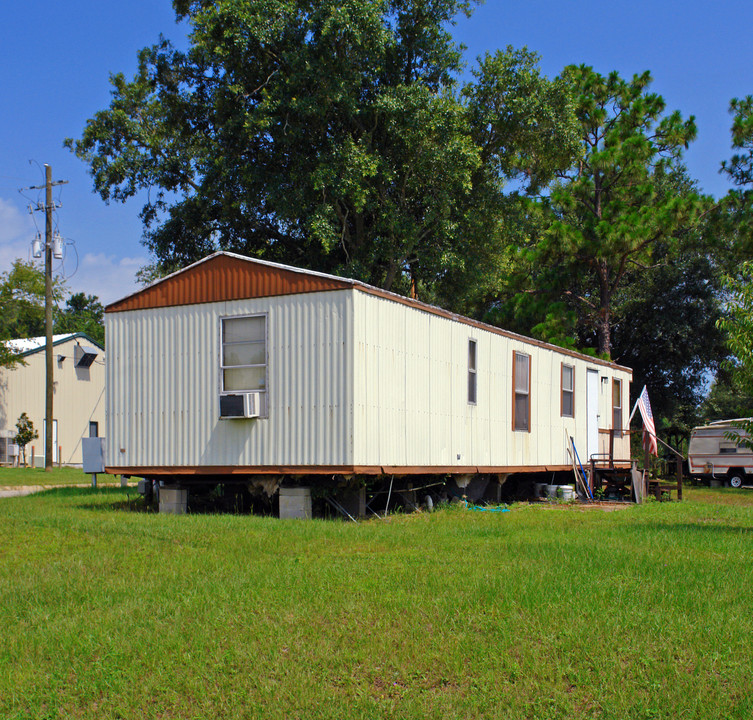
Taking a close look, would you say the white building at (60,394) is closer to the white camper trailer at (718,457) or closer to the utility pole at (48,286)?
the utility pole at (48,286)

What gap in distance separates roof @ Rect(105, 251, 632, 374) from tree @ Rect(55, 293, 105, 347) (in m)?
40.0

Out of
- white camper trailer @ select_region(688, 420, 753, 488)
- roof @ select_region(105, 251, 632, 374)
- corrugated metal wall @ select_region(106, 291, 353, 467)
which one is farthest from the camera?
white camper trailer @ select_region(688, 420, 753, 488)

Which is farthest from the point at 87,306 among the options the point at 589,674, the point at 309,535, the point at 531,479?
the point at 589,674

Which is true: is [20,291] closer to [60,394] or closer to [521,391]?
[60,394]

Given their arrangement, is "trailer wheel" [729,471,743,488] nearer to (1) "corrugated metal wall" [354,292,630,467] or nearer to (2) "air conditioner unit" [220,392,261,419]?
(1) "corrugated metal wall" [354,292,630,467]

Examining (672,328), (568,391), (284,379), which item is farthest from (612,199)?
(284,379)

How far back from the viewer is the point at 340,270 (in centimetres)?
2230

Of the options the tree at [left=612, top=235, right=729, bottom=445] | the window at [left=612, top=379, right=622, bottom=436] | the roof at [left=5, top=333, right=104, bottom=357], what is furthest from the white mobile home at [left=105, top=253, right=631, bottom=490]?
the roof at [left=5, top=333, right=104, bottom=357]

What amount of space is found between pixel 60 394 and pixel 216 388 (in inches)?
1001

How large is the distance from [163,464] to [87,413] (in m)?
25.5

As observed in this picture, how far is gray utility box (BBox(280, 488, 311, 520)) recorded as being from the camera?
12.0 metres

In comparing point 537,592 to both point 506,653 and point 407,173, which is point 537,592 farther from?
point 407,173

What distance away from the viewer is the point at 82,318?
66.3m

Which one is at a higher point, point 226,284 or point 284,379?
point 226,284
